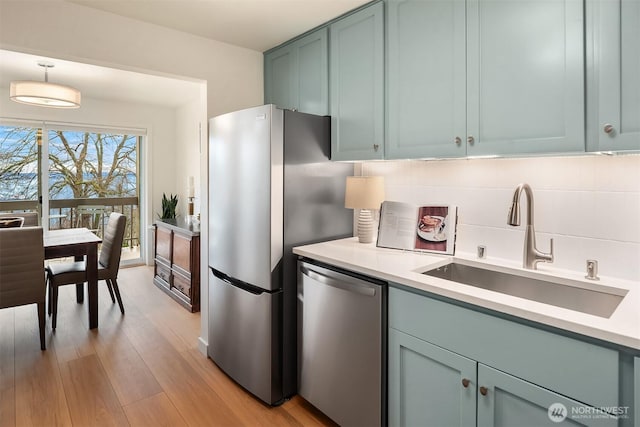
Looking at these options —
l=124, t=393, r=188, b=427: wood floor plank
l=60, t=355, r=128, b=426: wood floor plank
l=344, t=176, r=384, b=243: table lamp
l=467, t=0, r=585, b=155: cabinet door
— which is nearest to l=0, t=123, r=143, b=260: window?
l=60, t=355, r=128, b=426: wood floor plank

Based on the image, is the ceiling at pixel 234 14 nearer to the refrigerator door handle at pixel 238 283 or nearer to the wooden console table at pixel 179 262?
the refrigerator door handle at pixel 238 283

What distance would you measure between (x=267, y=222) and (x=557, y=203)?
1441 millimetres

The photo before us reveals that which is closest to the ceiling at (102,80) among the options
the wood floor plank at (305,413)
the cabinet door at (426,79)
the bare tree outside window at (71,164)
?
the bare tree outside window at (71,164)

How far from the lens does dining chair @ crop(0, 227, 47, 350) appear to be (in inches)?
106

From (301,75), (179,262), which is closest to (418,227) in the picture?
(301,75)

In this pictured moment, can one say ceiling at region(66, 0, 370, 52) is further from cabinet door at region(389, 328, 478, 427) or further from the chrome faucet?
cabinet door at region(389, 328, 478, 427)

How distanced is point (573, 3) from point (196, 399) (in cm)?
267

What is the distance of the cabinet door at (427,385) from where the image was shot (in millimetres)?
1386

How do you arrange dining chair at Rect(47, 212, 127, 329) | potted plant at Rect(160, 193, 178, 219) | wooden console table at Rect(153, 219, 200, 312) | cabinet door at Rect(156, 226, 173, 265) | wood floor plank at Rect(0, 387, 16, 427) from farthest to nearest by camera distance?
potted plant at Rect(160, 193, 178, 219) < cabinet door at Rect(156, 226, 173, 265) < wooden console table at Rect(153, 219, 200, 312) < dining chair at Rect(47, 212, 127, 329) < wood floor plank at Rect(0, 387, 16, 427)

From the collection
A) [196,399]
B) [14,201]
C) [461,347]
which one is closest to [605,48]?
[461,347]

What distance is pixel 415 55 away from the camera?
1.87 m

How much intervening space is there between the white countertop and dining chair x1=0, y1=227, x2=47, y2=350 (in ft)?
7.07

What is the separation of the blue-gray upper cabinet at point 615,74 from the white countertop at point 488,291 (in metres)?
0.55

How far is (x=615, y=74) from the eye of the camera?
127 centimetres
